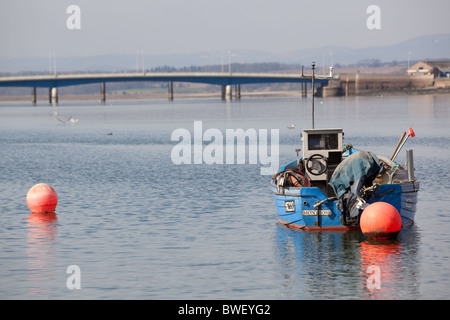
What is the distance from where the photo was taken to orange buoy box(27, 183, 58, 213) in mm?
40844

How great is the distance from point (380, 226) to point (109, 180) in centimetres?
2894

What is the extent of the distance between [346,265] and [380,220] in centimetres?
359

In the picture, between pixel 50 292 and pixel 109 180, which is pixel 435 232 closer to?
pixel 50 292

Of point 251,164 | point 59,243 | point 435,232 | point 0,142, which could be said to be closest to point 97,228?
point 59,243

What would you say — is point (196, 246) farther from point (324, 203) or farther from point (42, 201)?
point (42, 201)

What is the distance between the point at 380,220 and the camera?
31.5m

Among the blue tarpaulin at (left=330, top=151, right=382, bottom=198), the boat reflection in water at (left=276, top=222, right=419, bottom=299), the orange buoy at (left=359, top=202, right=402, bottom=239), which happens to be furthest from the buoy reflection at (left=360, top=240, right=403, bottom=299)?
the blue tarpaulin at (left=330, top=151, right=382, bottom=198)

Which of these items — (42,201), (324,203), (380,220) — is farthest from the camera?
(42,201)

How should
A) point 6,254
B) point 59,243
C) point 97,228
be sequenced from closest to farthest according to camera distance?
point 6,254
point 59,243
point 97,228

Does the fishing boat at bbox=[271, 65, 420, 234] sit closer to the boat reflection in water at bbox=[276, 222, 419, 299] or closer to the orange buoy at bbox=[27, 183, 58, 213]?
the boat reflection in water at bbox=[276, 222, 419, 299]

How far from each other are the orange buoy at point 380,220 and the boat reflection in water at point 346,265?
20.9 inches

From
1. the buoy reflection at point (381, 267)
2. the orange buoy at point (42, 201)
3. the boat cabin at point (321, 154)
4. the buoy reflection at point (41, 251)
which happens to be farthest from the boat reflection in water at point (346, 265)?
the orange buoy at point (42, 201)

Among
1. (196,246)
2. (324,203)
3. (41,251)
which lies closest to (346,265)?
(324,203)
